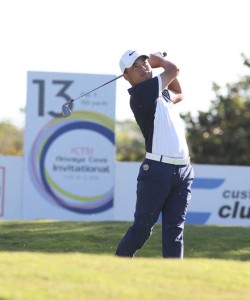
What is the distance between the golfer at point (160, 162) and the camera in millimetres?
7230

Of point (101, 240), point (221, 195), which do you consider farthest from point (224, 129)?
point (101, 240)

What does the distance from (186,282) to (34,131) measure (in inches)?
511

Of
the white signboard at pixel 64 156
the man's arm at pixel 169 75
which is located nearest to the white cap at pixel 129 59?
the man's arm at pixel 169 75

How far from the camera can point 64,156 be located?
1781cm

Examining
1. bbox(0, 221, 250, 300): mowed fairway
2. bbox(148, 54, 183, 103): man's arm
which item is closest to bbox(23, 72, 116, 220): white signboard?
bbox(148, 54, 183, 103): man's arm

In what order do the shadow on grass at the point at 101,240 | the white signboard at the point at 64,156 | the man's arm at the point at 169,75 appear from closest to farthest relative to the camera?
1. the man's arm at the point at 169,75
2. the shadow on grass at the point at 101,240
3. the white signboard at the point at 64,156

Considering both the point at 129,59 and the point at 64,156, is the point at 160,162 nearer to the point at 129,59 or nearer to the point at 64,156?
the point at 129,59

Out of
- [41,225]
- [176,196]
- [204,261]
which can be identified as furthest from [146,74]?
[41,225]

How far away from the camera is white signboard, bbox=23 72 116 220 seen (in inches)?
696

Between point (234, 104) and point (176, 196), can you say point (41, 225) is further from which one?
point (234, 104)

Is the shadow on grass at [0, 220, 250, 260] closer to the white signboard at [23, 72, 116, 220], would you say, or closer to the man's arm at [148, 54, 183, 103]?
the man's arm at [148, 54, 183, 103]

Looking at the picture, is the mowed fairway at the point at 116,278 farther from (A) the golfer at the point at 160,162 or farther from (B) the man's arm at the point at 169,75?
(B) the man's arm at the point at 169,75

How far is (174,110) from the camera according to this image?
739 cm

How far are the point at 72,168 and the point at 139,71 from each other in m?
10.5
